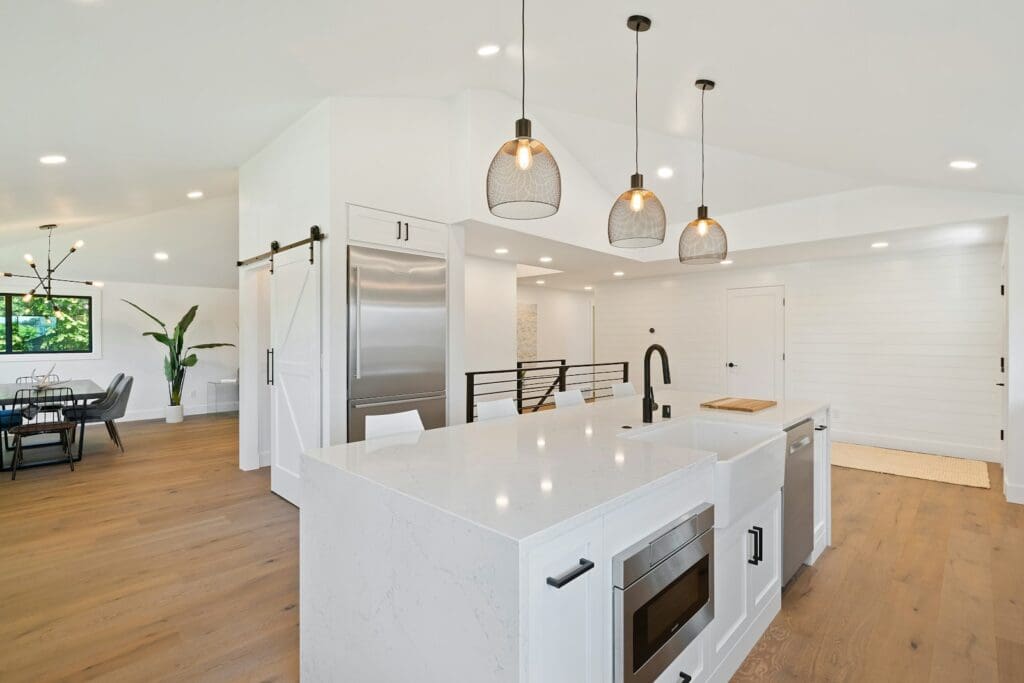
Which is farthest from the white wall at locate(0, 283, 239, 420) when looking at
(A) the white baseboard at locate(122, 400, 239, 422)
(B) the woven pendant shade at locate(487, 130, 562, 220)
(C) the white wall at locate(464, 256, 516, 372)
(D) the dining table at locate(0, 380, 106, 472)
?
(B) the woven pendant shade at locate(487, 130, 562, 220)

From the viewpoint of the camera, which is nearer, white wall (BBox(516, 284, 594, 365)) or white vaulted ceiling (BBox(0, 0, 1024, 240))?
white vaulted ceiling (BBox(0, 0, 1024, 240))

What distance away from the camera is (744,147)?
4277 mm

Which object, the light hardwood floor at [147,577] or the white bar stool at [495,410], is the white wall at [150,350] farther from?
the white bar stool at [495,410]

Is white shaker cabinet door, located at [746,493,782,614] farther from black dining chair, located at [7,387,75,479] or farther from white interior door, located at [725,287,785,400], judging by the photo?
black dining chair, located at [7,387,75,479]

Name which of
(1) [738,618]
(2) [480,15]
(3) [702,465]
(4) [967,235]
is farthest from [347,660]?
(4) [967,235]

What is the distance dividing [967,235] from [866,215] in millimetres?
1076

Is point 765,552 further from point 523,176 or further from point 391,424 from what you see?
point 523,176

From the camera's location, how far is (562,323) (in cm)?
1003

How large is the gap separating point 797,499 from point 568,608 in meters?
2.01

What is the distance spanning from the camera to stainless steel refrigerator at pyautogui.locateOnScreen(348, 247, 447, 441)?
3.64 meters

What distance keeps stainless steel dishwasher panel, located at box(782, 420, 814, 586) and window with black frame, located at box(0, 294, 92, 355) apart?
28.7 feet

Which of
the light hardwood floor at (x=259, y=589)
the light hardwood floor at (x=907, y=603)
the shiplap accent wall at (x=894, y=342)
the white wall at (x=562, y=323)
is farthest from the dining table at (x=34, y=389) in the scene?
the shiplap accent wall at (x=894, y=342)

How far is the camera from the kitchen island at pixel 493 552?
1119 mm

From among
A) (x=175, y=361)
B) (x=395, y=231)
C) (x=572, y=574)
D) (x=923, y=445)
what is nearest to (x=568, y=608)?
(x=572, y=574)
